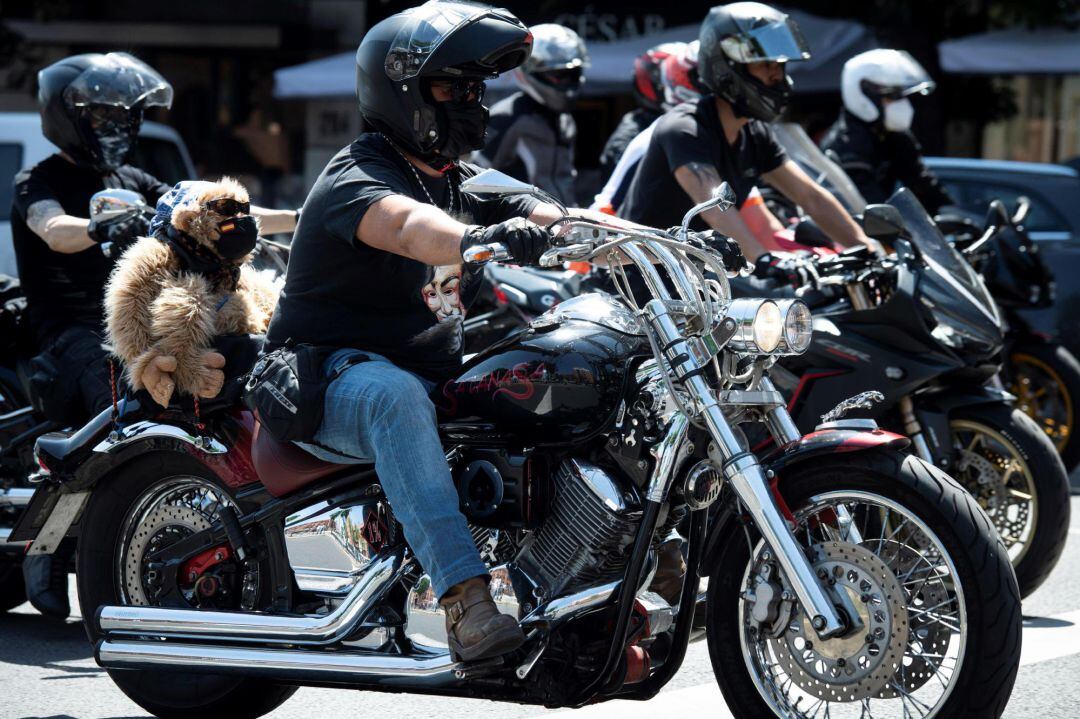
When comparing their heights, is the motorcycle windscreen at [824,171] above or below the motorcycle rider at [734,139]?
below

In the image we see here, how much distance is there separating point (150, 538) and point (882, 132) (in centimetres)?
514

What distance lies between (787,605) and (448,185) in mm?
1522

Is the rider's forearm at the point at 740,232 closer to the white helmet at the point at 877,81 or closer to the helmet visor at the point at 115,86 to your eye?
the helmet visor at the point at 115,86

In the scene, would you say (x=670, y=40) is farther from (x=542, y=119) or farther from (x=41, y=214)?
(x=41, y=214)

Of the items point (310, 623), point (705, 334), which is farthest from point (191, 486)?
point (705, 334)

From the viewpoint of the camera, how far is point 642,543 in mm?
3873

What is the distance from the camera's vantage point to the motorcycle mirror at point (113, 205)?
5.32 meters

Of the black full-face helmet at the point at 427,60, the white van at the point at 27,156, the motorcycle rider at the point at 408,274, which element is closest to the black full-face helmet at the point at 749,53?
the motorcycle rider at the point at 408,274

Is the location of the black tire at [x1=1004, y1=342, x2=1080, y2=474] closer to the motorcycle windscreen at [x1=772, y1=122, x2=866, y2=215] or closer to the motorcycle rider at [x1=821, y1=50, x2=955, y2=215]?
the motorcycle rider at [x1=821, y1=50, x2=955, y2=215]

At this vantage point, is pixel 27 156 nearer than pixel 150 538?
No

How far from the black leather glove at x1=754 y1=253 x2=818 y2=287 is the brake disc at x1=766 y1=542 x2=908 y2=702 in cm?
203

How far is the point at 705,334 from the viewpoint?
12.9 ft

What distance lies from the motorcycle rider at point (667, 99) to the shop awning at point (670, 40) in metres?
4.73

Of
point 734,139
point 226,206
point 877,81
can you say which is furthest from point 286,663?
point 877,81
